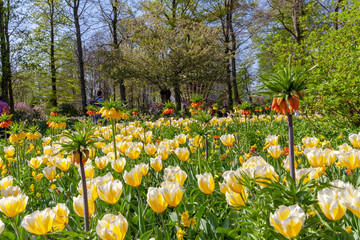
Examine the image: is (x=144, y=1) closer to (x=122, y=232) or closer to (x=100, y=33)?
(x=100, y=33)

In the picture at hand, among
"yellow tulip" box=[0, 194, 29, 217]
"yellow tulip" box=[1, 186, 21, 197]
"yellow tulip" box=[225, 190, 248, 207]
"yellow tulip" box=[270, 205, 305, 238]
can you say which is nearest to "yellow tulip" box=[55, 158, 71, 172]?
"yellow tulip" box=[1, 186, 21, 197]

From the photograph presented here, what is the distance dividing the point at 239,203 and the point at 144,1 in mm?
19956

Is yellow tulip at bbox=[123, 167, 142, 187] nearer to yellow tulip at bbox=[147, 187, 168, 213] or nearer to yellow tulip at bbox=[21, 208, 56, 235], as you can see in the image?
yellow tulip at bbox=[147, 187, 168, 213]

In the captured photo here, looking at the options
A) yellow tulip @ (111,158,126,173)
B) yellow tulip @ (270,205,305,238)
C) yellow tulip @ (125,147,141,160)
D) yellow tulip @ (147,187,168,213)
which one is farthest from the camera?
yellow tulip @ (125,147,141,160)

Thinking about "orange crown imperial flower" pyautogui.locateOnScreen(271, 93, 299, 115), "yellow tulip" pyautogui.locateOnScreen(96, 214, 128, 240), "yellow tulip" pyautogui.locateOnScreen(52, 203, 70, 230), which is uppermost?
"orange crown imperial flower" pyautogui.locateOnScreen(271, 93, 299, 115)

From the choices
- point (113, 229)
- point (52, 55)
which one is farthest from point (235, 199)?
point (52, 55)

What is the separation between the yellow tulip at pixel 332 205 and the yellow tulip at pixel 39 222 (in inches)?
41.7

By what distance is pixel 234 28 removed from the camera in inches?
750

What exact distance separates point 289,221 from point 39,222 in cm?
99

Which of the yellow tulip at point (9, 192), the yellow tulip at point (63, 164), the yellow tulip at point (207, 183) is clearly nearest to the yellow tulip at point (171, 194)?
the yellow tulip at point (207, 183)

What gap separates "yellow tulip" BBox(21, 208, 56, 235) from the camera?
110 cm

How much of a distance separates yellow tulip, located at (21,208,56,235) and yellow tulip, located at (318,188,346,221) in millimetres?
1060

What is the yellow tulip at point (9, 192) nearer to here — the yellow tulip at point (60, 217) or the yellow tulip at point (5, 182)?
the yellow tulip at point (5, 182)

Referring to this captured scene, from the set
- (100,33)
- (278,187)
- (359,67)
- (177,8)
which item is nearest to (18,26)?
(100,33)
